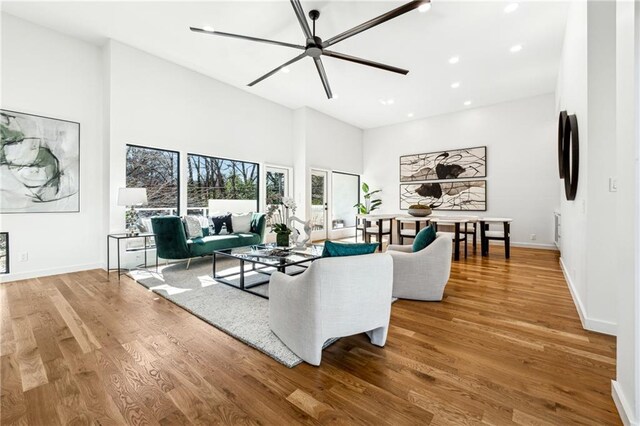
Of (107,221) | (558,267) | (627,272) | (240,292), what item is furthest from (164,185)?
(558,267)

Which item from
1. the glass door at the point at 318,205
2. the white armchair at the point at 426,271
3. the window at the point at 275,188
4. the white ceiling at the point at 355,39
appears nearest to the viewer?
the white armchair at the point at 426,271

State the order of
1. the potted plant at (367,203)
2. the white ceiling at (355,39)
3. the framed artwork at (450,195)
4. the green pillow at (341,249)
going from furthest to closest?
the potted plant at (367,203) < the framed artwork at (450,195) < the white ceiling at (355,39) < the green pillow at (341,249)

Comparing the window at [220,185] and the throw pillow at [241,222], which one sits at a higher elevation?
the window at [220,185]

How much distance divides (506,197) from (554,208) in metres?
0.91

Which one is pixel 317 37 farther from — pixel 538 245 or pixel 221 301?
pixel 538 245

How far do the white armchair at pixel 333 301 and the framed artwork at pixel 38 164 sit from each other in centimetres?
413

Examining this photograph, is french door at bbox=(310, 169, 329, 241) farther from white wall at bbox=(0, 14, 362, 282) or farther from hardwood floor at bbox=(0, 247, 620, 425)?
hardwood floor at bbox=(0, 247, 620, 425)

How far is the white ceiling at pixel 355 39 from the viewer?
346cm

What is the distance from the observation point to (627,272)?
127 cm

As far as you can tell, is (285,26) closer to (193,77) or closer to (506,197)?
(193,77)

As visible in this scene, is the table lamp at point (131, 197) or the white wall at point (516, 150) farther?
the white wall at point (516, 150)

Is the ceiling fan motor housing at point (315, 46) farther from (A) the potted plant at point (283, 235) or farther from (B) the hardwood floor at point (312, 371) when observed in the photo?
(B) the hardwood floor at point (312, 371)

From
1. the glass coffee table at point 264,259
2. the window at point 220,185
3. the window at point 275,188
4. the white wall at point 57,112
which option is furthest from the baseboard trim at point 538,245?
the white wall at point 57,112

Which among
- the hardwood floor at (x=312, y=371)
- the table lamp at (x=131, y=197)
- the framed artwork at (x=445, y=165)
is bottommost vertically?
the hardwood floor at (x=312, y=371)
